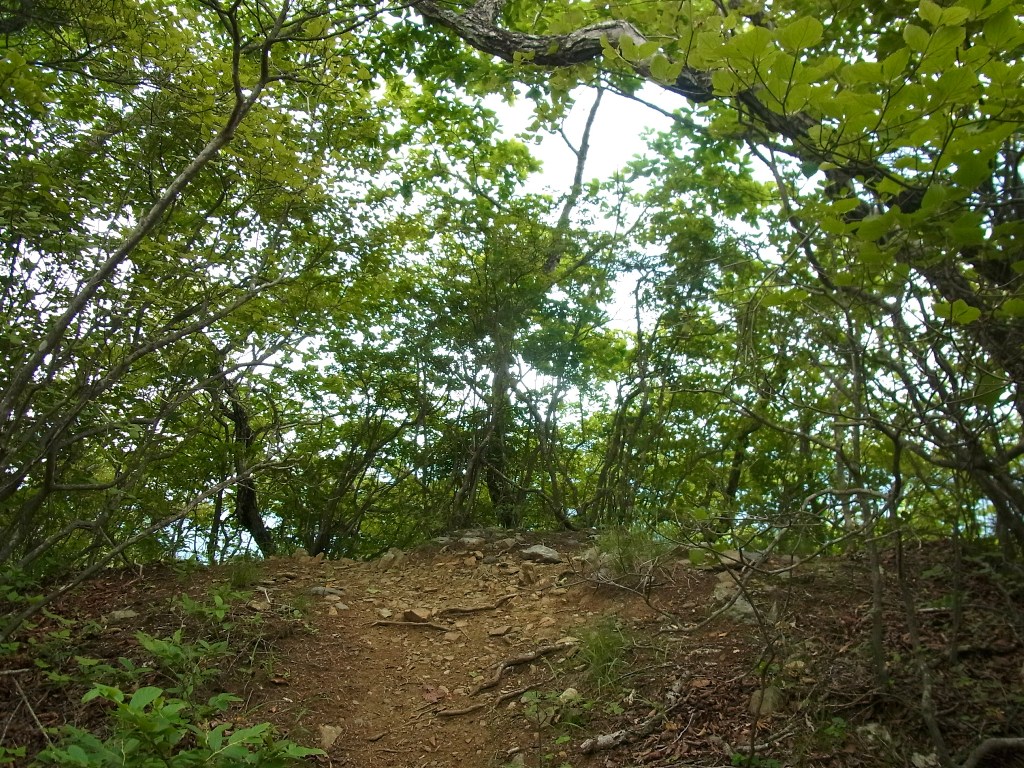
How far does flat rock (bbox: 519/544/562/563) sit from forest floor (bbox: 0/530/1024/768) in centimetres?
35

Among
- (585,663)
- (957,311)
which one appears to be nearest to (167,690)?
(585,663)

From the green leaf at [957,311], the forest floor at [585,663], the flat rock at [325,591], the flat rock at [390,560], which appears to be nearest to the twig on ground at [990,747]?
the forest floor at [585,663]

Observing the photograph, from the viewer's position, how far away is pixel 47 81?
2885 mm

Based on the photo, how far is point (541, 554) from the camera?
5543 millimetres

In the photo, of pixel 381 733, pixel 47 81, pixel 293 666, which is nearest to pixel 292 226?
pixel 47 81

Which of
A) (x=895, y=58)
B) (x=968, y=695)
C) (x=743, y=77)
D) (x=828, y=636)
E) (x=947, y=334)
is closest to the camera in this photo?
(x=895, y=58)

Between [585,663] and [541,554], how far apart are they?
6.63 feet

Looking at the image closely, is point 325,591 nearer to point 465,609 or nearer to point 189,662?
point 465,609

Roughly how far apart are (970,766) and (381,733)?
2.58 m

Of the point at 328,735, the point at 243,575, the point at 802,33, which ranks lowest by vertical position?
the point at 328,735

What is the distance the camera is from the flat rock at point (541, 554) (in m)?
5.47

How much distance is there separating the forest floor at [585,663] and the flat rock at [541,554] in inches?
13.8

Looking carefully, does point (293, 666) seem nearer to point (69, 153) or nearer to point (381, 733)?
point (381, 733)

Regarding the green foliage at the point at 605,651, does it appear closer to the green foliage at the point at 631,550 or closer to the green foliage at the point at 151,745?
the green foliage at the point at 631,550
